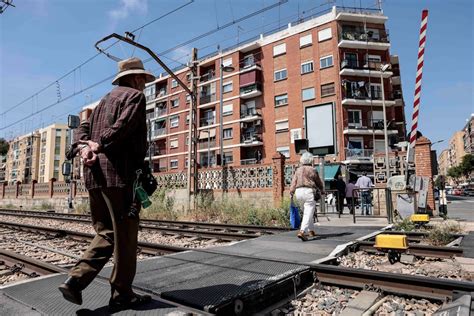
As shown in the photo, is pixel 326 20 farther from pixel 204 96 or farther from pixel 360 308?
pixel 360 308

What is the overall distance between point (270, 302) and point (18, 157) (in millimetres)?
113373

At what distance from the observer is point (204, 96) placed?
158 feet

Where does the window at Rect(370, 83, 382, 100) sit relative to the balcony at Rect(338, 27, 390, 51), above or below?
below

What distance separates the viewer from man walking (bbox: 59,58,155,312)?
2.52m

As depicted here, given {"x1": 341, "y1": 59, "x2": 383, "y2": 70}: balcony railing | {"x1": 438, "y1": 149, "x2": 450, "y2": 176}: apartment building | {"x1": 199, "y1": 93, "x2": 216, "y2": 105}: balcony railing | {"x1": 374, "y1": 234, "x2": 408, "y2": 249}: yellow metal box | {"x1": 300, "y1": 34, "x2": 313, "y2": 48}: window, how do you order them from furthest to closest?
{"x1": 438, "y1": 149, "x2": 450, "y2": 176}: apartment building
{"x1": 199, "y1": 93, "x2": 216, "y2": 105}: balcony railing
{"x1": 300, "y1": 34, "x2": 313, "y2": 48}: window
{"x1": 341, "y1": 59, "x2": 383, "y2": 70}: balcony railing
{"x1": 374, "y1": 234, "x2": 408, "y2": 249}: yellow metal box

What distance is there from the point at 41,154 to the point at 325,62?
267 feet

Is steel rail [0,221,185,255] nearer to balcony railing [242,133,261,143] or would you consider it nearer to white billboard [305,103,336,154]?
white billboard [305,103,336,154]

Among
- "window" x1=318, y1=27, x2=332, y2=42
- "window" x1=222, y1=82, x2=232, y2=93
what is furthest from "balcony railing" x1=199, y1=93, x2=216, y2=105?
"window" x1=318, y1=27, x2=332, y2=42

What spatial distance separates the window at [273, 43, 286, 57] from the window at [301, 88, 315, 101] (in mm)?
5854

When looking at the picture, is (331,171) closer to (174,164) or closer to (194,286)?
(174,164)

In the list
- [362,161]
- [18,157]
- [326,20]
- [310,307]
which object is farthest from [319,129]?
[18,157]

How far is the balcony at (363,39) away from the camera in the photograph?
1406 inches

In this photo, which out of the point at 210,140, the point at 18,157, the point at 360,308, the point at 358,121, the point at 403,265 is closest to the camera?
the point at 360,308

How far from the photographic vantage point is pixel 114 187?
8.27ft
